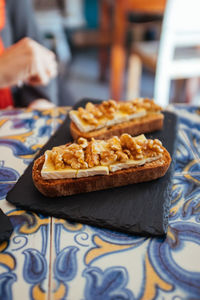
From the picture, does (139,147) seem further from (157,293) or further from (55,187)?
(157,293)

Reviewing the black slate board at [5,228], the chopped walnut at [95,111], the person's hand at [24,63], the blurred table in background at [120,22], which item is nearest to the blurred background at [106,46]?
the blurred table in background at [120,22]

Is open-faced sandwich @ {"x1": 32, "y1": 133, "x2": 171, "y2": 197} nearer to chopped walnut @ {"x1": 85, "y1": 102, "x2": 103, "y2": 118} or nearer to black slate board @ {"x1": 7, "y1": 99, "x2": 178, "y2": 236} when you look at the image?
black slate board @ {"x1": 7, "y1": 99, "x2": 178, "y2": 236}

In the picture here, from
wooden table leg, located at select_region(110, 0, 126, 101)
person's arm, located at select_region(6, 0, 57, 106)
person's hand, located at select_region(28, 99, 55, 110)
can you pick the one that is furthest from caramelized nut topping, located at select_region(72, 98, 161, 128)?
wooden table leg, located at select_region(110, 0, 126, 101)

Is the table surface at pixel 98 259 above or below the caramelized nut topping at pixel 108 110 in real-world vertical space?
below

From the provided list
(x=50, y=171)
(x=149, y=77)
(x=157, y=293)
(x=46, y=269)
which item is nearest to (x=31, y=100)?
(x=50, y=171)

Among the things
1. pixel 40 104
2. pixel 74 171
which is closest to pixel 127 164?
pixel 74 171

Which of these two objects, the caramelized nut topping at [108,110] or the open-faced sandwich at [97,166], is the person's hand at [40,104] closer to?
the caramelized nut topping at [108,110]
